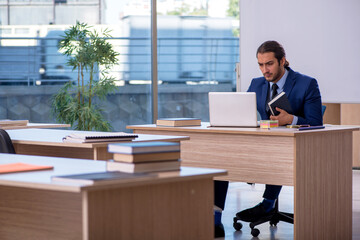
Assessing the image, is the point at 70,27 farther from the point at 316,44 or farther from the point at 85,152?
the point at 85,152

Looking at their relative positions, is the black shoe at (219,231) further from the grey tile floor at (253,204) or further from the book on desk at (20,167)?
the book on desk at (20,167)

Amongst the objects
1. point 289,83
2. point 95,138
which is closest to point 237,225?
point 289,83

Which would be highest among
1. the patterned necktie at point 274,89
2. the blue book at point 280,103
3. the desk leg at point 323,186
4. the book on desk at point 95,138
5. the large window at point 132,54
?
the large window at point 132,54

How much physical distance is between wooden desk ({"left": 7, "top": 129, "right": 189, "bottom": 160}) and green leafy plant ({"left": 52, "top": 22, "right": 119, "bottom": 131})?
2.63 meters

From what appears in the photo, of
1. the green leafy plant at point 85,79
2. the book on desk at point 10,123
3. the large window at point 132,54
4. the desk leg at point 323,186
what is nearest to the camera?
the desk leg at point 323,186

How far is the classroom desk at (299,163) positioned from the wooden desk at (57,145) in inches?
16.0

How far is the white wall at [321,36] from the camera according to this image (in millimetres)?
6840

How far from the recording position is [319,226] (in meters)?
4.03

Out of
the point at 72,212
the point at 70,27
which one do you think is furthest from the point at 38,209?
the point at 70,27

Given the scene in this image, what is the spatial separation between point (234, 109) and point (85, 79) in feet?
11.5

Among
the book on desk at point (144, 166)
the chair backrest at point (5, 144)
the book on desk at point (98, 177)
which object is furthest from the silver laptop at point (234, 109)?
the book on desk at point (98, 177)

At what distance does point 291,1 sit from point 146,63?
6.65ft

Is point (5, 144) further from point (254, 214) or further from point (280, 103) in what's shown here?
point (254, 214)

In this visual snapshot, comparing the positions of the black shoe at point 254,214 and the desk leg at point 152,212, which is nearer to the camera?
the desk leg at point 152,212
